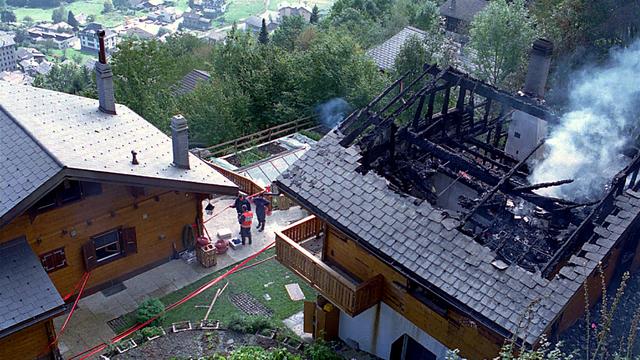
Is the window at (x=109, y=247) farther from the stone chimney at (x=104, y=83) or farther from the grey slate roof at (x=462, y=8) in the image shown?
the grey slate roof at (x=462, y=8)

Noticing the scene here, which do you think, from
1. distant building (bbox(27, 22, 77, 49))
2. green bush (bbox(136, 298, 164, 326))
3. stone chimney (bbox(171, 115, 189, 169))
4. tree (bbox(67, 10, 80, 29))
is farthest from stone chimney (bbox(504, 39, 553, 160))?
tree (bbox(67, 10, 80, 29))

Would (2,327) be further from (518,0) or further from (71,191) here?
(518,0)

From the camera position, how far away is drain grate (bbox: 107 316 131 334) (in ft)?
60.8

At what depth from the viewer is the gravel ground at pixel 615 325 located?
15.7m

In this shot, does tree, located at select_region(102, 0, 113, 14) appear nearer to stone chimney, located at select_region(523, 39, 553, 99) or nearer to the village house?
the village house

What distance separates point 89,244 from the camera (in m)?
19.1

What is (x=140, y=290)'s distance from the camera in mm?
20250

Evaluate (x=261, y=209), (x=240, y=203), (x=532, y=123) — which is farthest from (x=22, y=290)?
(x=532, y=123)

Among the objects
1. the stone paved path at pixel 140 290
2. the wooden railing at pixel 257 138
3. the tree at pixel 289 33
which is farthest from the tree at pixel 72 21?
the stone paved path at pixel 140 290

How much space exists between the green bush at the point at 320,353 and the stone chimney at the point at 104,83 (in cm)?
1152

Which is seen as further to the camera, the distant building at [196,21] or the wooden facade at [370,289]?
the distant building at [196,21]

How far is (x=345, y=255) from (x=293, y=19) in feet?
187

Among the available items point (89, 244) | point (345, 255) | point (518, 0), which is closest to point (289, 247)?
point (345, 255)

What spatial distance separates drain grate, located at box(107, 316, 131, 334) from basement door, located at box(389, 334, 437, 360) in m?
8.17
